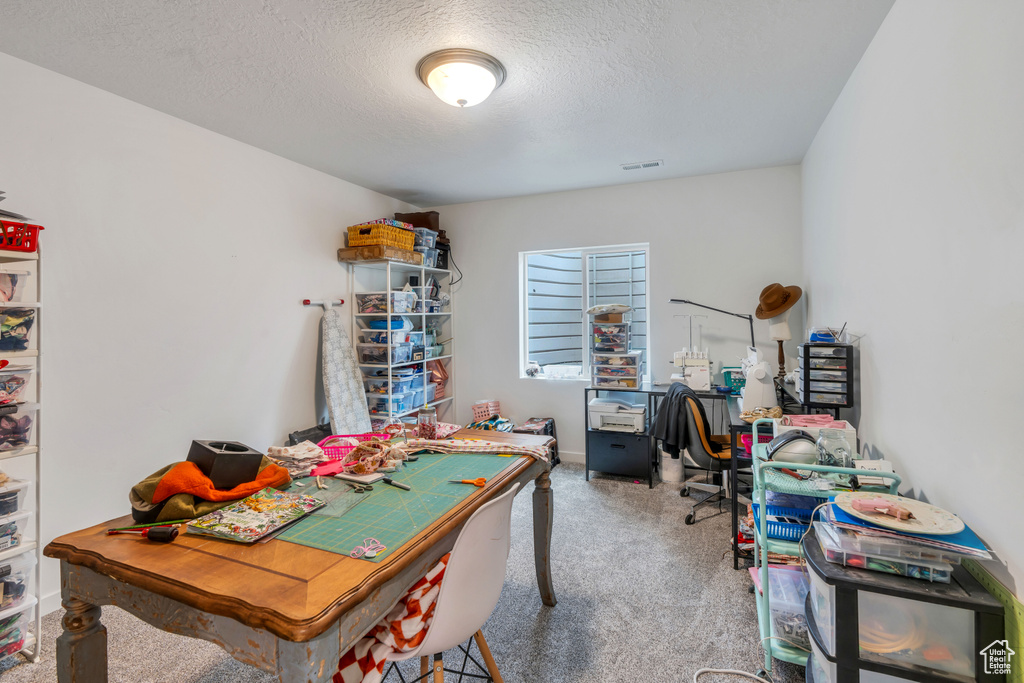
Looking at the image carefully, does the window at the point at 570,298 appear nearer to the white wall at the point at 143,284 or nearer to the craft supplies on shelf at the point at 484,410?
the craft supplies on shelf at the point at 484,410

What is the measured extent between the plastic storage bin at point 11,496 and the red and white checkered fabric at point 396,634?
1588 mm

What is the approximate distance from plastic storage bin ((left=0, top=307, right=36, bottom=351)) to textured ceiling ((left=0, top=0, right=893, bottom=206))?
1.12 metres

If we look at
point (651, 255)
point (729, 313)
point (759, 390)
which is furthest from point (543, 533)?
point (651, 255)

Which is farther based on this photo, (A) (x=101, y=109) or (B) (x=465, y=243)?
(B) (x=465, y=243)

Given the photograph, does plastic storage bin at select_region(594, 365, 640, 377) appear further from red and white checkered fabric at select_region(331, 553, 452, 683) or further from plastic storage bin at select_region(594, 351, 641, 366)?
Result: red and white checkered fabric at select_region(331, 553, 452, 683)

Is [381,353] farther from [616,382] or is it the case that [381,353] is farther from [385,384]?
[616,382]

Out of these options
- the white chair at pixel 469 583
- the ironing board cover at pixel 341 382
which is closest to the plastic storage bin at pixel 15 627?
the white chair at pixel 469 583

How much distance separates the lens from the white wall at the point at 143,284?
87.5 inches

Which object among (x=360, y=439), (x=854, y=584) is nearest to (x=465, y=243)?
(x=360, y=439)

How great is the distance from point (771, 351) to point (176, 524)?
13.0ft

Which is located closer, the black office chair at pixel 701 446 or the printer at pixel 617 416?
the black office chair at pixel 701 446

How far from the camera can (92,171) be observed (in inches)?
92.9

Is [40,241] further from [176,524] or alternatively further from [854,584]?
[854,584]

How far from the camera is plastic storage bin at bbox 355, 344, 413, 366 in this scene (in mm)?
3902
